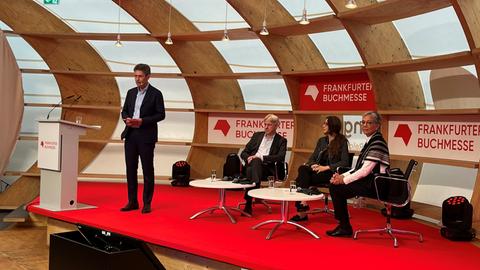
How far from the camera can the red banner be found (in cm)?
681

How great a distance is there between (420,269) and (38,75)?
292 inches

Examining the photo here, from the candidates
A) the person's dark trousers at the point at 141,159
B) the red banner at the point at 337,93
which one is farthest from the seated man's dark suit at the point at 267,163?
the red banner at the point at 337,93

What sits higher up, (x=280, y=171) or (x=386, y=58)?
(x=386, y=58)

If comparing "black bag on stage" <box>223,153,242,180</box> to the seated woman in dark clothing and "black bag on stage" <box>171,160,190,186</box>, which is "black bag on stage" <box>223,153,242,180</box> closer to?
the seated woman in dark clothing

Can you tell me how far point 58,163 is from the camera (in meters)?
5.40

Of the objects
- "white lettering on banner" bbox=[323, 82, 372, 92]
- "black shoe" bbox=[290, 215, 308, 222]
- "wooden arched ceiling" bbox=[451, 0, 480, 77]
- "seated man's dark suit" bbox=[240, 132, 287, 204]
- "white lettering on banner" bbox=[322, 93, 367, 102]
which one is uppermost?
"wooden arched ceiling" bbox=[451, 0, 480, 77]

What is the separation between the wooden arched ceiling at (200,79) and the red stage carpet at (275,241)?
2477 millimetres

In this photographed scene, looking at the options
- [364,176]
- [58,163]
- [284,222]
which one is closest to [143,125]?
[58,163]

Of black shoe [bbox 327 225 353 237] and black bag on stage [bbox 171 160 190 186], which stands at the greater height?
black bag on stage [bbox 171 160 190 186]

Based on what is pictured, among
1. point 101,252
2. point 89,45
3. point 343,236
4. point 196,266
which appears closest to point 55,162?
point 101,252

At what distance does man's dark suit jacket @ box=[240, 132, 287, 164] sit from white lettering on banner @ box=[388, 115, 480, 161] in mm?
1469

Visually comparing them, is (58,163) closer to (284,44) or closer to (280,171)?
(280,171)

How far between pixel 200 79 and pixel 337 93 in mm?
2364

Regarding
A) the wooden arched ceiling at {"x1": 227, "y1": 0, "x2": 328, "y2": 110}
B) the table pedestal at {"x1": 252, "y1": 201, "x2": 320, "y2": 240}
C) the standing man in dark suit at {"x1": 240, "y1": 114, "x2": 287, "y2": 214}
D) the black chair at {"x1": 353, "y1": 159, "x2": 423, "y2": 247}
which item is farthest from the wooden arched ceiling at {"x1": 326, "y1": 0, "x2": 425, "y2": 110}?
the table pedestal at {"x1": 252, "y1": 201, "x2": 320, "y2": 240}
